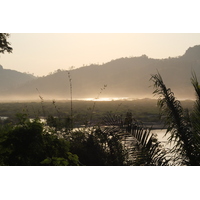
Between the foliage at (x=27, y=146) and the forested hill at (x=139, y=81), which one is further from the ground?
the forested hill at (x=139, y=81)

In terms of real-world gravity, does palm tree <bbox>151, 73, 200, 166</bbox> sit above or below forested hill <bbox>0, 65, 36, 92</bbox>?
below

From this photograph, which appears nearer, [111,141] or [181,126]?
[181,126]

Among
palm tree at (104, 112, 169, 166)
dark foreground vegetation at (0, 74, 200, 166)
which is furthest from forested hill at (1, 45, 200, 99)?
palm tree at (104, 112, 169, 166)

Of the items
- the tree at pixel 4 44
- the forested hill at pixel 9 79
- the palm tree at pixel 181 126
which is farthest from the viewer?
the forested hill at pixel 9 79

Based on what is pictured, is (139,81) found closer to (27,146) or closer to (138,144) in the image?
(27,146)

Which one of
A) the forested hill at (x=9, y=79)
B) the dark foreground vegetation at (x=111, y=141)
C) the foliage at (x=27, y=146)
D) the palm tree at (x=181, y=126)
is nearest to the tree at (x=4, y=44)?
the dark foreground vegetation at (x=111, y=141)

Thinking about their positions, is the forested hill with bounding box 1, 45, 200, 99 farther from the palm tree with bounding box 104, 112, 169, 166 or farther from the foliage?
the palm tree with bounding box 104, 112, 169, 166

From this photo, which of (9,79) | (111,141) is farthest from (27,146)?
(9,79)

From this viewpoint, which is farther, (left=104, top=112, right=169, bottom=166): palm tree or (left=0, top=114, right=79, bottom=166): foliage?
(left=0, top=114, right=79, bottom=166): foliage

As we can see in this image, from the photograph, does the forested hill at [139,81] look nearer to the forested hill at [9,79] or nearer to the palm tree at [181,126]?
the forested hill at [9,79]
